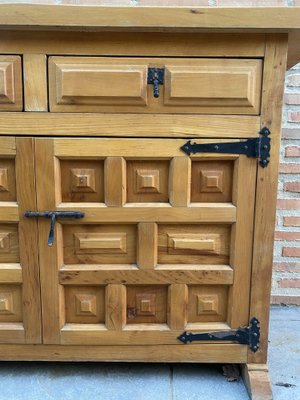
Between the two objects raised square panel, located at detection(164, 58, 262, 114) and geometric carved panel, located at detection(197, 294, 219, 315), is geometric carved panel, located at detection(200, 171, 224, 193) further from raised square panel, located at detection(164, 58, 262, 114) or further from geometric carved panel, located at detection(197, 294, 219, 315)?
geometric carved panel, located at detection(197, 294, 219, 315)

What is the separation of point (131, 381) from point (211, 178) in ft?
2.75

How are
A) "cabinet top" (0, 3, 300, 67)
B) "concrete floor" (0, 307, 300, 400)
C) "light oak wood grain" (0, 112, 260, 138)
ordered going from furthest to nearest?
1. "concrete floor" (0, 307, 300, 400)
2. "light oak wood grain" (0, 112, 260, 138)
3. "cabinet top" (0, 3, 300, 67)

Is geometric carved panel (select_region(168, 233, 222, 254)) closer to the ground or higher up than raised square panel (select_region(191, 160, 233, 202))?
closer to the ground

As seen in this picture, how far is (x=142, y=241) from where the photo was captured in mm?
1362

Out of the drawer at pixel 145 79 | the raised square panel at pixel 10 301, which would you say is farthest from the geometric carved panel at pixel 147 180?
the raised square panel at pixel 10 301

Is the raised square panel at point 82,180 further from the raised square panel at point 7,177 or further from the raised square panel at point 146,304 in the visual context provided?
the raised square panel at point 146,304

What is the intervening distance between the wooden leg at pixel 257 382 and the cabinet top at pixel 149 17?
3.89ft

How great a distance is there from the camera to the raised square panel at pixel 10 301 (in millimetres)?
1413

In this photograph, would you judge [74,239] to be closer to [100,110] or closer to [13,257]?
[13,257]

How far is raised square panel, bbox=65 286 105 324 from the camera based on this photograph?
4.64ft

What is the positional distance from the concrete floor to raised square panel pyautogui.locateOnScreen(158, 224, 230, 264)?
486 millimetres

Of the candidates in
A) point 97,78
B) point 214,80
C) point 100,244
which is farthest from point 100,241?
point 214,80

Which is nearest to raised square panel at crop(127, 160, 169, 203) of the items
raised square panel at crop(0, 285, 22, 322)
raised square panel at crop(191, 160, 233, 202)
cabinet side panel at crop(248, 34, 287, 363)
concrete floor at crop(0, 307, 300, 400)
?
raised square panel at crop(191, 160, 233, 202)

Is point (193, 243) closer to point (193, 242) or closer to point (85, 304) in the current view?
point (193, 242)
